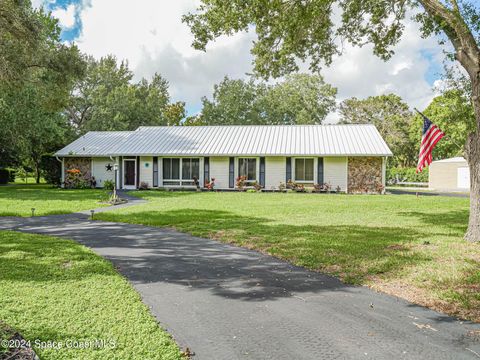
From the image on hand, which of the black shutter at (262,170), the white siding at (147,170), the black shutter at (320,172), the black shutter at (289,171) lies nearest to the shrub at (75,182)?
the white siding at (147,170)

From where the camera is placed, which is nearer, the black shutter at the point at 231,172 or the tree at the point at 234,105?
the black shutter at the point at 231,172

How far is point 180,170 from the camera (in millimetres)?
25359

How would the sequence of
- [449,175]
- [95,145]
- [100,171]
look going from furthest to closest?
1. [449,175]
2. [95,145]
3. [100,171]

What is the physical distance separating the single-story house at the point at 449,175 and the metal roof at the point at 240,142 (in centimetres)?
1192

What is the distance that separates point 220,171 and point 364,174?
9408 millimetres

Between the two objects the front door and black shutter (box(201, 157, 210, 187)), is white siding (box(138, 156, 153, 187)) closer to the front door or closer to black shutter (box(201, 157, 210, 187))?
the front door

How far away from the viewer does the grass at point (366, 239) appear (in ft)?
16.7

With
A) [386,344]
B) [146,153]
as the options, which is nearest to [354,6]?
[386,344]

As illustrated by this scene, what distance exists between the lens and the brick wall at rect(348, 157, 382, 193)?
23391 mm

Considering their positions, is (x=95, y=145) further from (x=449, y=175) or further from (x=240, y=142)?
(x=449, y=175)

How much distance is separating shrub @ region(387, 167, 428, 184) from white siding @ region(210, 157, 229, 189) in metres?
23.4

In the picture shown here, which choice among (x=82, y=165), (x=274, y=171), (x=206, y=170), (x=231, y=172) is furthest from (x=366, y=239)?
(x=82, y=165)

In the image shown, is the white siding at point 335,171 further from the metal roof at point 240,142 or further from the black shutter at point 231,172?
the black shutter at point 231,172

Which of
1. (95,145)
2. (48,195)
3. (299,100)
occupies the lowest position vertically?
(48,195)
